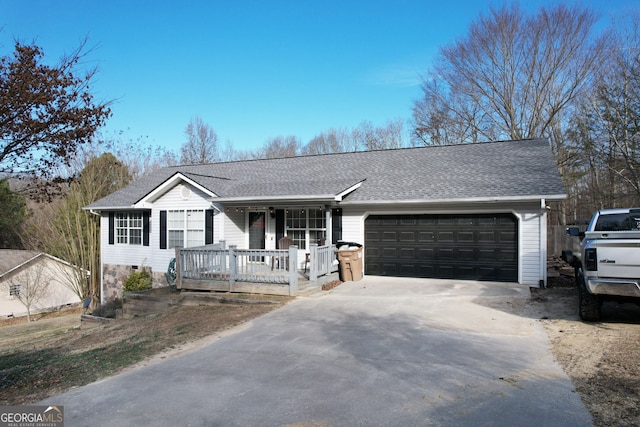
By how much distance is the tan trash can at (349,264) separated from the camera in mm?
12539

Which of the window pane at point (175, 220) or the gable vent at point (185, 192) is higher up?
the gable vent at point (185, 192)

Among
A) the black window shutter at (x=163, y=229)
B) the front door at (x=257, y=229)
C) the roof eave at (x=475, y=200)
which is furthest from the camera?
the front door at (x=257, y=229)

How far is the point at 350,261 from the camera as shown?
497 inches

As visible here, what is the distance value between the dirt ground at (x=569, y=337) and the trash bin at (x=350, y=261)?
3414mm

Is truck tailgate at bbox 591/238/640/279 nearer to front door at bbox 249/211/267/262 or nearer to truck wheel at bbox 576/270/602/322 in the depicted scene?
truck wheel at bbox 576/270/602/322

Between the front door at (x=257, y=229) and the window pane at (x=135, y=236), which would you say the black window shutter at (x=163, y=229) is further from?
the front door at (x=257, y=229)

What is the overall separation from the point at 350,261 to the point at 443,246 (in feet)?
9.25

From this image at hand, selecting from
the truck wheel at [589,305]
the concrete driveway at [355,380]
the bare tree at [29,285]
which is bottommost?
the bare tree at [29,285]

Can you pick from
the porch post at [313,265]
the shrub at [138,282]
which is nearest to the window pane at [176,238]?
the shrub at [138,282]

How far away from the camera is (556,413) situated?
13.2ft

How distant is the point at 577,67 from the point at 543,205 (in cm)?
1783

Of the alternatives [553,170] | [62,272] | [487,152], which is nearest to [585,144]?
[487,152]

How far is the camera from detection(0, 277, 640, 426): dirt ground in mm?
4399

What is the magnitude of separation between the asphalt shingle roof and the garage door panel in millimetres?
826
